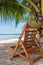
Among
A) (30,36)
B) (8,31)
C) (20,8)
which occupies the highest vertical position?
(20,8)

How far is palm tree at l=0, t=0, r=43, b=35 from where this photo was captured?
4469mm

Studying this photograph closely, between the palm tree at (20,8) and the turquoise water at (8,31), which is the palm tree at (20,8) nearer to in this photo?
the palm tree at (20,8)

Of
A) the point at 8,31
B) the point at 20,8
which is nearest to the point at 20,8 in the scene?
the point at 20,8

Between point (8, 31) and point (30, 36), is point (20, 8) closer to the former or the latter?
point (30, 36)

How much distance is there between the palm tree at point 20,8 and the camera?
176 inches

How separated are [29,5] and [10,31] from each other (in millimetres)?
2004

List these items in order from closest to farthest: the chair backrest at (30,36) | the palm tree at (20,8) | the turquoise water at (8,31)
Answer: the chair backrest at (30,36), the palm tree at (20,8), the turquoise water at (8,31)

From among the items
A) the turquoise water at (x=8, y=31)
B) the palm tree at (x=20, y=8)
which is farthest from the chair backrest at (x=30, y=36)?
the turquoise water at (x=8, y=31)

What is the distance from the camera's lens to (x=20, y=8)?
512 cm

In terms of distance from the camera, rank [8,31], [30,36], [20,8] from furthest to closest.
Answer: [8,31] < [20,8] < [30,36]

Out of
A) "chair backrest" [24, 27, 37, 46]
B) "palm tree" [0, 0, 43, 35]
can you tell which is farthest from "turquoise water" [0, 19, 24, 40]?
"chair backrest" [24, 27, 37, 46]

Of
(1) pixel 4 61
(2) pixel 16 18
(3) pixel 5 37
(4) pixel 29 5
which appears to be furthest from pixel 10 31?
(1) pixel 4 61

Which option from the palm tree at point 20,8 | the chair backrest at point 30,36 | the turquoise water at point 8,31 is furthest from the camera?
the turquoise water at point 8,31

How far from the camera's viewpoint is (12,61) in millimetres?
3523
